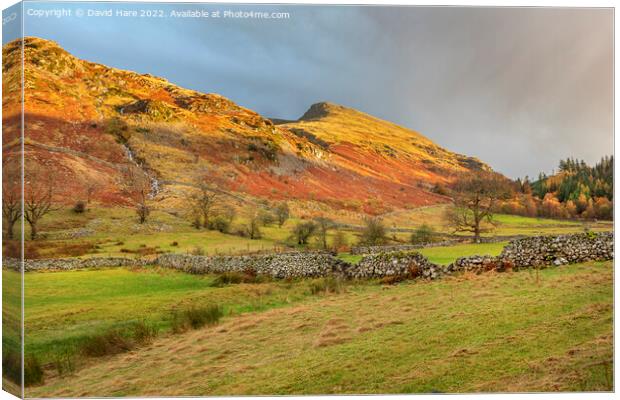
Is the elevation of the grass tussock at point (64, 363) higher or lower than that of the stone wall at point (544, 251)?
lower

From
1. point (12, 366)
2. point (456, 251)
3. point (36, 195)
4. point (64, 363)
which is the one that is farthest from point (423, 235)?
point (12, 366)

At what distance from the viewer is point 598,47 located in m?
11.6

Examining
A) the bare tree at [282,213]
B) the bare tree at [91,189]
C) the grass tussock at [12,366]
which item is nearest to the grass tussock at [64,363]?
the grass tussock at [12,366]

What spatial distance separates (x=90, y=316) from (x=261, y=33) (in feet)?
23.3

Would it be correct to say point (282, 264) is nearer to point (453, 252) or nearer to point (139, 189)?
point (139, 189)

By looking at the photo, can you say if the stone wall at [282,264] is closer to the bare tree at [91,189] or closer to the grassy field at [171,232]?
the grassy field at [171,232]

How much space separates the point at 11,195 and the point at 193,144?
13.6 feet

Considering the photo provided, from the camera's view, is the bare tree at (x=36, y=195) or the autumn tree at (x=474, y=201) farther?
the autumn tree at (x=474, y=201)

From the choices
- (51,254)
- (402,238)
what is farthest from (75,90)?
(402,238)

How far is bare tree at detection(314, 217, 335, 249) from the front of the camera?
12.9m

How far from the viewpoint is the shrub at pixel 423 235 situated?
13.5 meters

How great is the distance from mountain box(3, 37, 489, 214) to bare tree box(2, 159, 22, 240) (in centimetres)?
40

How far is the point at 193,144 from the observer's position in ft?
41.7

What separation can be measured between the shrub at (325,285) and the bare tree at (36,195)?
634 centimetres
